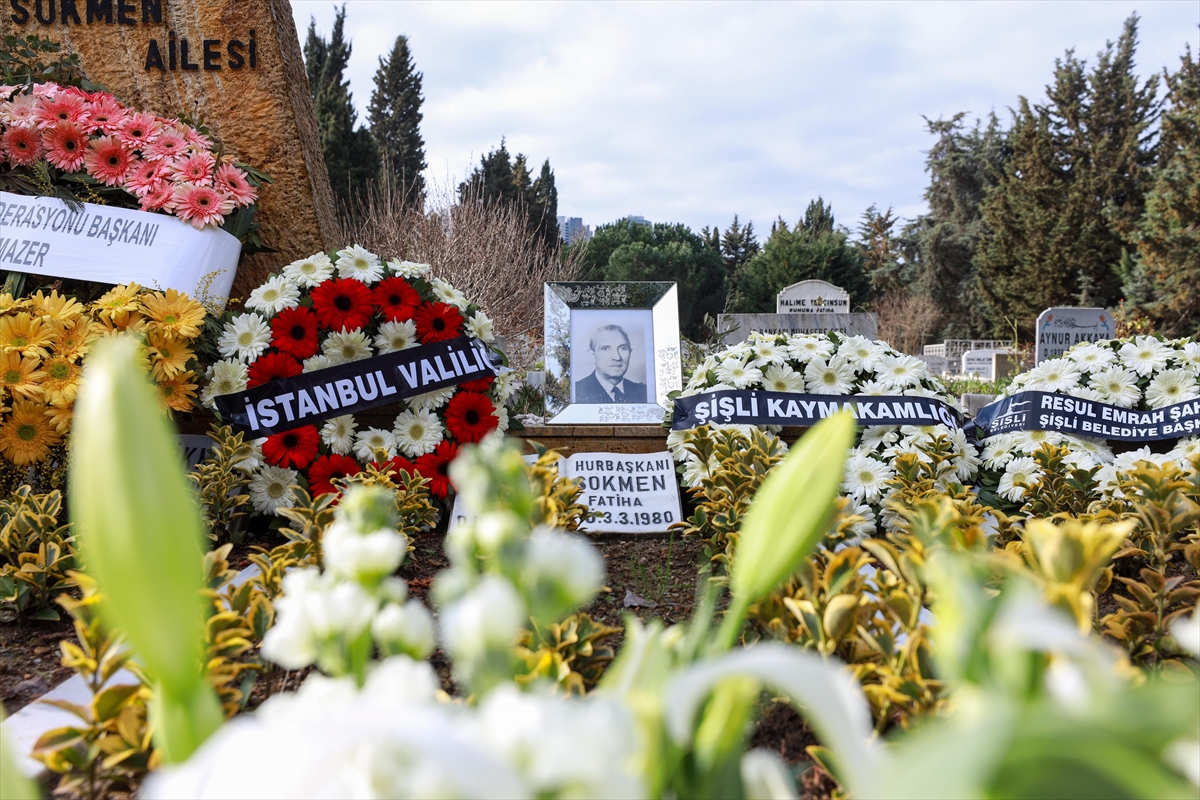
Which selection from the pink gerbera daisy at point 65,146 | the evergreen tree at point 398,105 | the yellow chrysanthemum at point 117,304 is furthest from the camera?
the evergreen tree at point 398,105

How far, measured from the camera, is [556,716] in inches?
18.2

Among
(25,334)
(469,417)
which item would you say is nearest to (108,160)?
(25,334)

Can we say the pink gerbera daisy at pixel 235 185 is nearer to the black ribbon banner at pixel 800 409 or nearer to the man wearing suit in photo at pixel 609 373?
the man wearing suit in photo at pixel 609 373

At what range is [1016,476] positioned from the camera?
307 centimetres

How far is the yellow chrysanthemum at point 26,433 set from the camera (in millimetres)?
2586

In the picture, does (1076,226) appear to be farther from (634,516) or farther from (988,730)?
(988,730)

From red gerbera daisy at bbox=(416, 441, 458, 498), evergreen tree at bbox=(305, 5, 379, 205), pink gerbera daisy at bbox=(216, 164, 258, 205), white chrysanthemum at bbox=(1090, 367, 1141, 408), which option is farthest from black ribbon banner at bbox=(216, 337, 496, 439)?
evergreen tree at bbox=(305, 5, 379, 205)

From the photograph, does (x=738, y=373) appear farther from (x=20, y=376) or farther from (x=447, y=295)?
(x=20, y=376)

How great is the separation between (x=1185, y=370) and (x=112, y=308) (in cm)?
425

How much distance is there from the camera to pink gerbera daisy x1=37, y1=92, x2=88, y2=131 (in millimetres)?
3574

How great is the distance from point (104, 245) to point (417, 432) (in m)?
1.63

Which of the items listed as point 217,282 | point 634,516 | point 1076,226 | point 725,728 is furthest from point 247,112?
point 1076,226

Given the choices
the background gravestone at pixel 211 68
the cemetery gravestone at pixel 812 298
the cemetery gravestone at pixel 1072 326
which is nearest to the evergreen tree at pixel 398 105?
the cemetery gravestone at pixel 812 298

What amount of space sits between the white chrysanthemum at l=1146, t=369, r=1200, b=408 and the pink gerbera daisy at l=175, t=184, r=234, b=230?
13.6 feet
